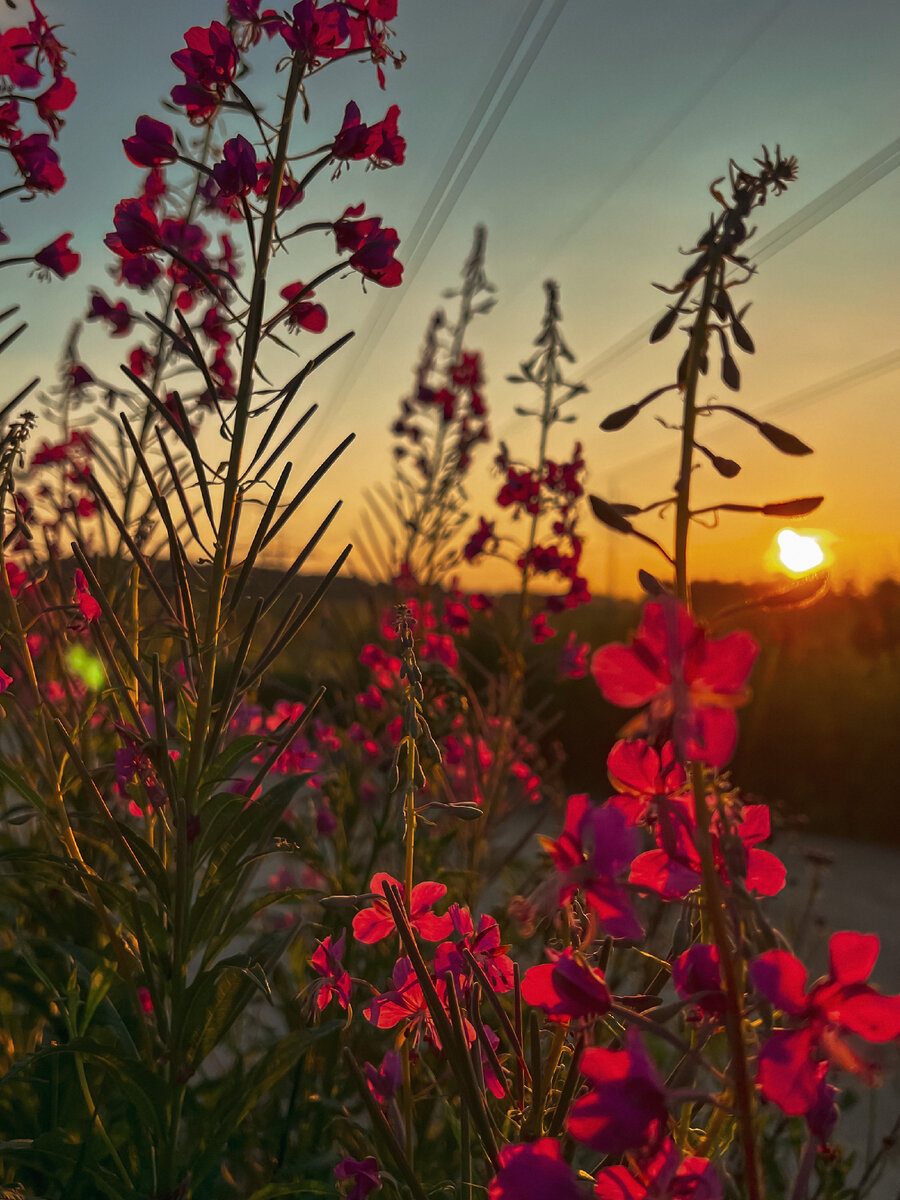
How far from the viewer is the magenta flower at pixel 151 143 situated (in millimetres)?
1129

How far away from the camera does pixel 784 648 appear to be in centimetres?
866

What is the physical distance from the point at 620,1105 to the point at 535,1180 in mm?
66

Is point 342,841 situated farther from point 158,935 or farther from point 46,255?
point 46,255

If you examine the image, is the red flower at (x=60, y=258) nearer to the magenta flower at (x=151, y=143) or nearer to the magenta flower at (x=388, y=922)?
the magenta flower at (x=151, y=143)

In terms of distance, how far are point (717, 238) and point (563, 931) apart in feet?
1.77

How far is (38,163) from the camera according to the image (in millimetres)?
1231

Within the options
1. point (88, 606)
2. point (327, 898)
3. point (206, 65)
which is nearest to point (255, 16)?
point (206, 65)

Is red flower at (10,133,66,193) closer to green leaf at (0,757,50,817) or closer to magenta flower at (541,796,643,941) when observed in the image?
green leaf at (0,757,50,817)

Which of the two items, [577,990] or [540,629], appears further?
[540,629]

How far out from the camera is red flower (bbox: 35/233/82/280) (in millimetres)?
1346

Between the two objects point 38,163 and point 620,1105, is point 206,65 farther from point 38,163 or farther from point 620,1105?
point 620,1105

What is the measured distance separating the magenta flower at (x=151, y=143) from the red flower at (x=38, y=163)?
16 cm

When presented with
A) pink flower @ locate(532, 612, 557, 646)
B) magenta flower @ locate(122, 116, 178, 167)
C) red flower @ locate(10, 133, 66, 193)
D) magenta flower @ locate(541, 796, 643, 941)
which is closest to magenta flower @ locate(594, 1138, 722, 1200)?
magenta flower @ locate(541, 796, 643, 941)

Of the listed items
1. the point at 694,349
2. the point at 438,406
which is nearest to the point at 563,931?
the point at 694,349
